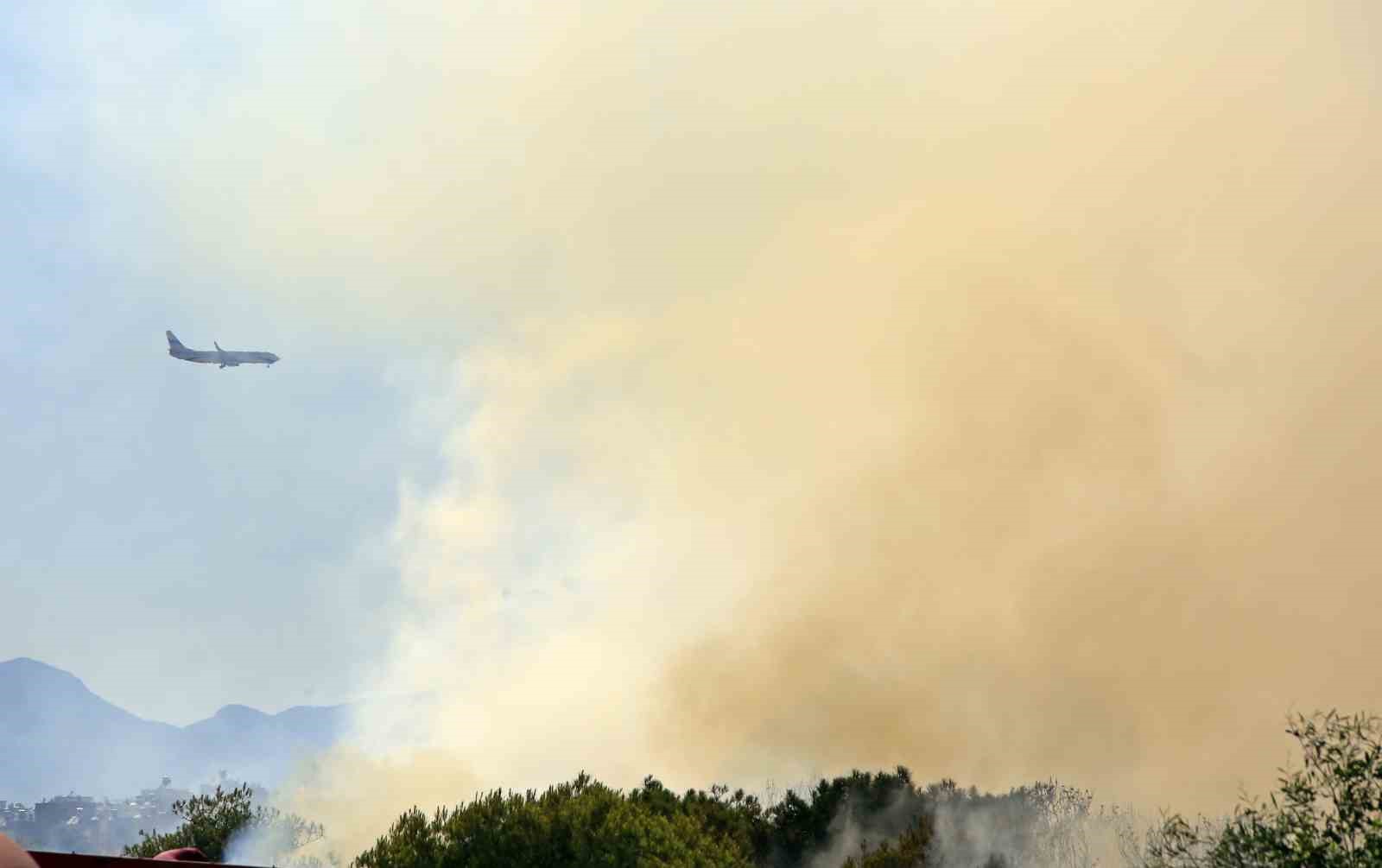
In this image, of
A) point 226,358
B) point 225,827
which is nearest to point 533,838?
point 225,827

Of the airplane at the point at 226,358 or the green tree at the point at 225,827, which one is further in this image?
the airplane at the point at 226,358

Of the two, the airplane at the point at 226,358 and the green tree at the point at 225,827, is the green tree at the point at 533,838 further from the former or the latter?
the airplane at the point at 226,358

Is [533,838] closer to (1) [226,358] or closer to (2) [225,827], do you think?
(2) [225,827]

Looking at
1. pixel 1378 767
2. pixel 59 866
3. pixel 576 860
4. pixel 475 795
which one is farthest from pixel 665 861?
pixel 59 866

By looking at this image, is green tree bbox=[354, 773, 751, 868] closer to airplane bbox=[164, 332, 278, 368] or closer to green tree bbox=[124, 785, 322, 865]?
green tree bbox=[124, 785, 322, 865]

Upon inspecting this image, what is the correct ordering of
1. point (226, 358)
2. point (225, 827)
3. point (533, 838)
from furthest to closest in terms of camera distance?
point (226, 358) → point (225, 827) → point (533, 838)

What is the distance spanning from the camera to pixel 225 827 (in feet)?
297

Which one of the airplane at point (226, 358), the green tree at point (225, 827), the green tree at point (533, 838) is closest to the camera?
the green tree at point (533, 838)

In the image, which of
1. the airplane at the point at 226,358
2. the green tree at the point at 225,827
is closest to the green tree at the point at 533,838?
the green tree at the point at 225,827

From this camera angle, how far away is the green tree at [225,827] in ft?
286

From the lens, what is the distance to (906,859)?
88.8 metres

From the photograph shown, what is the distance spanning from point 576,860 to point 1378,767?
3912 cm

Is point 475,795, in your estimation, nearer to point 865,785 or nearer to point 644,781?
point 644,781

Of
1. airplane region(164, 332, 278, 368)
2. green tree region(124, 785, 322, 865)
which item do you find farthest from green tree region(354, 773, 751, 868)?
airplane region(164, 332, 278, 368)
